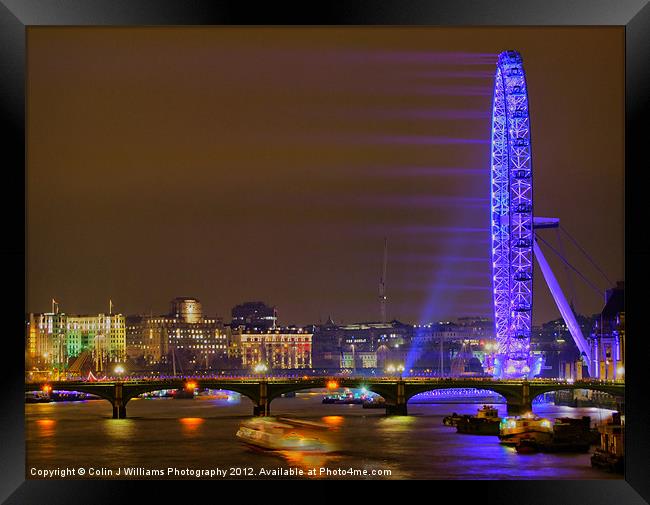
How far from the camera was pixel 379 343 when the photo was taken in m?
44.0

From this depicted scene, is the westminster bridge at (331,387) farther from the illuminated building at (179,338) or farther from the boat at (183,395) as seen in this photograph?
the boat at (183,395)

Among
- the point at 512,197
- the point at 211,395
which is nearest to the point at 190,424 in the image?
the point at 512,197

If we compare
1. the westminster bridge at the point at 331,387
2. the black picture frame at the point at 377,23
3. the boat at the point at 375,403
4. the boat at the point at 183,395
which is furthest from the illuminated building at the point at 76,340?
the black picture frame at the point at 377,23

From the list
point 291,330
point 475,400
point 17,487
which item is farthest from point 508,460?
point 291,330

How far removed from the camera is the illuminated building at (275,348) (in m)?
35.7

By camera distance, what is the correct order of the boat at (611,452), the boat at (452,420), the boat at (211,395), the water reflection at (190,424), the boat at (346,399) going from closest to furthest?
the boat at (611,452), the water reflection at (190,424), the boat at (452,420), the boat at (346,399), the boat at (211,395)

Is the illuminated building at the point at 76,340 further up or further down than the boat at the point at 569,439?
further up

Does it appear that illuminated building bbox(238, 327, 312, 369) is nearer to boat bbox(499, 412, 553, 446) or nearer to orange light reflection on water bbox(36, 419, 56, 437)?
orange light reflection on water bbox(36, 419, 56, 437)

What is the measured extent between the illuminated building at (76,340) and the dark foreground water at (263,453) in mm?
3376

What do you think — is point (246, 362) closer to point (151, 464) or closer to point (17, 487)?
point (151, 464)

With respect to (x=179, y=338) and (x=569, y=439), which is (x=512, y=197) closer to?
(x=569, y=439)

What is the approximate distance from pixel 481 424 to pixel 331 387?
4314 mm

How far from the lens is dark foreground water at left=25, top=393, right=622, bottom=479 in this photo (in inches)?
513

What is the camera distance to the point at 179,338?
3366cm
